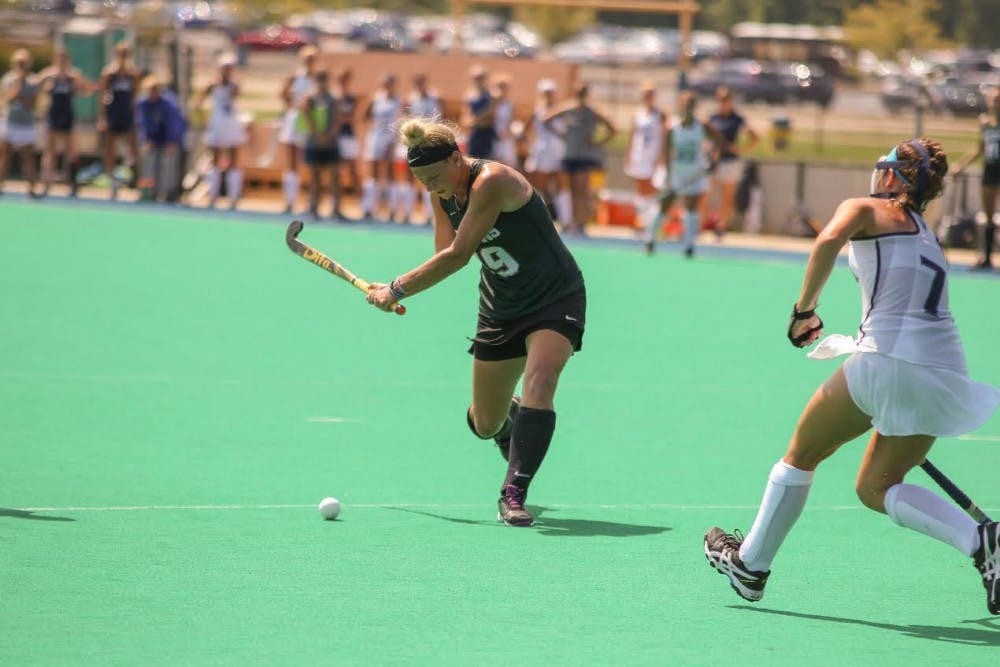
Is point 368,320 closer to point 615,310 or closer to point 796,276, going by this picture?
point 615,310

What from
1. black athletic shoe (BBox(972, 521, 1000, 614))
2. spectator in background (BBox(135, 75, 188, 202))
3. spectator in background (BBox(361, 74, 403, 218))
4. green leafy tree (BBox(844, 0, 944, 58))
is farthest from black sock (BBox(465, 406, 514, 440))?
green leafy tree (BBox(844, 0, 944, 58))

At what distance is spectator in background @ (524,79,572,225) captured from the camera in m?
24.5

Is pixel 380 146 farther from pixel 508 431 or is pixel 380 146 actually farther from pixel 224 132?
pixel 508 431

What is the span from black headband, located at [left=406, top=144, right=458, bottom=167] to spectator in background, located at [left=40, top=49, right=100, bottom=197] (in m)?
18.8

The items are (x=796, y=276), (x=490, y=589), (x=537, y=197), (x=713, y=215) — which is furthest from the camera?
(x=713, y=215)

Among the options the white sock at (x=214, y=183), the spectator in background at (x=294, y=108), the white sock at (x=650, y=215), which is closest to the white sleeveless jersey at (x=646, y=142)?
the white sock at (x=650, y=215)

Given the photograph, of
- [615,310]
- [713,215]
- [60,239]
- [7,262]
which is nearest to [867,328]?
[615,310]

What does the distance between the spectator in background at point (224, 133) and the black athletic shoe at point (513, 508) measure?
1824cm

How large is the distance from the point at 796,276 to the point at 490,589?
14.3 m

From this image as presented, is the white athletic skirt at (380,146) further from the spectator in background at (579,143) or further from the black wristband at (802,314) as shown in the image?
the black wristband at (802,314)

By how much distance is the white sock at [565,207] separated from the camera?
24.5 metres

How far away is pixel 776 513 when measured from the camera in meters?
6.35

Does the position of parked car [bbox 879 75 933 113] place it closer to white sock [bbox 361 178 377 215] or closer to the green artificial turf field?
white sock [bbox 361 178 377 215]

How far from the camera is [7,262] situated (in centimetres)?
1830
